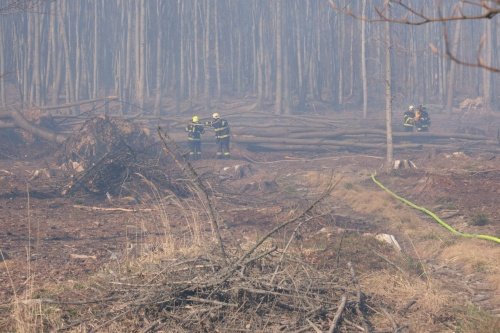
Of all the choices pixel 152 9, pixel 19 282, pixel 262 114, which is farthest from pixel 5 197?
pixel 152 9

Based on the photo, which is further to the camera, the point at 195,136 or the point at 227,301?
the point at 195,136

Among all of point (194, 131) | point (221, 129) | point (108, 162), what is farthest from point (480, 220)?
point (194, 131)

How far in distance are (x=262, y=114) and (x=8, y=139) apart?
15316mm

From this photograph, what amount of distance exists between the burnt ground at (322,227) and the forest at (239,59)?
56.5 feet

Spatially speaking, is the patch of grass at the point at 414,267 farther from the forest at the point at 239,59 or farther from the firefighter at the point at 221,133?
the forest at the point at 239,59

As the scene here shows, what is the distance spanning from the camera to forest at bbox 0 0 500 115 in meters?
34.6

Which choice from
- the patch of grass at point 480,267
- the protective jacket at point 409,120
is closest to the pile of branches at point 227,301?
the patch of grass at point 480,267

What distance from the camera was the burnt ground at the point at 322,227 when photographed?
19.8 ft

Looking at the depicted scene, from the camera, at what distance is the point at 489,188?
11.8 metres

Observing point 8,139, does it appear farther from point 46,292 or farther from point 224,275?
point 224,275

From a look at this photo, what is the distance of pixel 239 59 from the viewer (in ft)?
151

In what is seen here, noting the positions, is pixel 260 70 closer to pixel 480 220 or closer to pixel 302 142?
pixel 302 142

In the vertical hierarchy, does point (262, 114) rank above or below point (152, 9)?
below

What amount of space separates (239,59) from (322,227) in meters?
37.7
